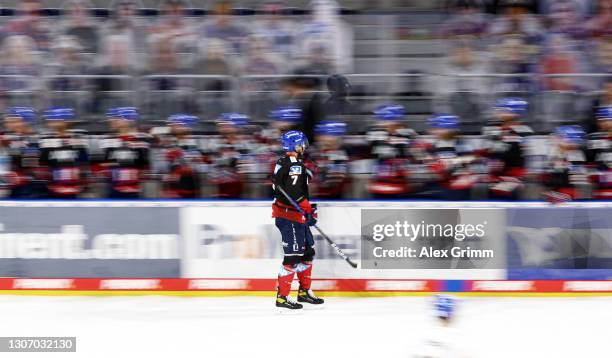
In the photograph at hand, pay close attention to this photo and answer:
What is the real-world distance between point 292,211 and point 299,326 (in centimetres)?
124

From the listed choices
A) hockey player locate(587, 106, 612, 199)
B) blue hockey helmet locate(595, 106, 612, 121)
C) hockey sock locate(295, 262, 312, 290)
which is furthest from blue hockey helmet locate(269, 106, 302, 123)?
blue hockey helmet locate(595, 106, 612, 121)

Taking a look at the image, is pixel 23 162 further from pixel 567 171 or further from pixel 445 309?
pixel 567 171

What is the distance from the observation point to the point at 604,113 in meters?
11.1

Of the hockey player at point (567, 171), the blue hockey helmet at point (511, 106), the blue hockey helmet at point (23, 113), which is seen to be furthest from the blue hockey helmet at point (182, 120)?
the hockey player at point (567, 171)

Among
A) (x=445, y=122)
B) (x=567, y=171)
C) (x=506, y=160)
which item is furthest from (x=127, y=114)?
(x=567, y=171)

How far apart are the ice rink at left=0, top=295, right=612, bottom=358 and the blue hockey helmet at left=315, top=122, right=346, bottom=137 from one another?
6.22ft

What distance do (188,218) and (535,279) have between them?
13.1 feet

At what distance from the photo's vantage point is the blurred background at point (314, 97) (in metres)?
11.0

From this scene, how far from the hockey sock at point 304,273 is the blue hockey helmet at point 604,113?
3.84 metres

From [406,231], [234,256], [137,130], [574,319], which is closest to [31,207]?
[137,130]

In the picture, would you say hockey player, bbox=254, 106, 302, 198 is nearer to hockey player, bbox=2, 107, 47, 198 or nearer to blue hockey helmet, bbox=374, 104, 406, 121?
blue hockey helmet, bbox=374, 104, 406, 121

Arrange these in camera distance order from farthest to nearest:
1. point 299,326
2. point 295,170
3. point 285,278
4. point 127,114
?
point 127,114 → point 285,278 → point 295,170 → point 299,326

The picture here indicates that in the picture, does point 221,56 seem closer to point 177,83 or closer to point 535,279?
point 177,83

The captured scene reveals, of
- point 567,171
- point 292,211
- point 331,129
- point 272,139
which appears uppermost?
point 331,129
